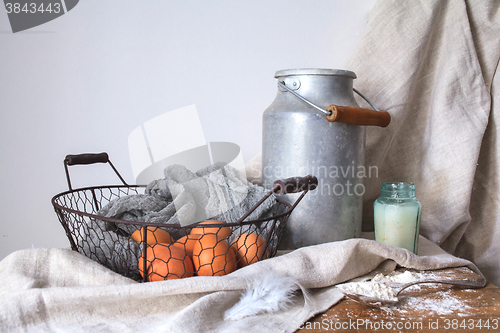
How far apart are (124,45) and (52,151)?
342 millimetres

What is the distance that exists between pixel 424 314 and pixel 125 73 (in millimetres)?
883

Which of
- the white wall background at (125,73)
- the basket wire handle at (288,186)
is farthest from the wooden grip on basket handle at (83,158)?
the basket wire handle at (288,186)

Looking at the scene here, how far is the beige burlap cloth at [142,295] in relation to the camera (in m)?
0.47

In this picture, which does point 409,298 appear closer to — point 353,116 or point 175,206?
point 353,116

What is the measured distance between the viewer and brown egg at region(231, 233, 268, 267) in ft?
2.03

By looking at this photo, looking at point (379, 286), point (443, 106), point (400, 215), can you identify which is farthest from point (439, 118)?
point (379, 286)

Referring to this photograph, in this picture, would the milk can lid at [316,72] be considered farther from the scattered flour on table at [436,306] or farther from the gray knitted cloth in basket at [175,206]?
the scattered flour on table at [436,306]

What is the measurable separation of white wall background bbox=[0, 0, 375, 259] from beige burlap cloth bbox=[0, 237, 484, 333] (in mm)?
511

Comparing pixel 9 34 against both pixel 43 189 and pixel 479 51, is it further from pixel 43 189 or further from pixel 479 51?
pixel 479 51

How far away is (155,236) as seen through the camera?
2.02 ft

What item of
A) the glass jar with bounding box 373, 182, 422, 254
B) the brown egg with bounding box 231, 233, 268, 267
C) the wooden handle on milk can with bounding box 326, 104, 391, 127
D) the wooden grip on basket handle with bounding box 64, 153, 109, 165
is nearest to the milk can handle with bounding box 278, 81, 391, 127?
the wooden handle on milk can with bounding box 326, 104, 391, 127

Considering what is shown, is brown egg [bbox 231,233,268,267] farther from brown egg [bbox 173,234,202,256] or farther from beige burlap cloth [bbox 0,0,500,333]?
beige burlap cloth [bbox 0,0,500,333]

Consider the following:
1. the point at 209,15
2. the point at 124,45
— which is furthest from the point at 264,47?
the point at 124,45

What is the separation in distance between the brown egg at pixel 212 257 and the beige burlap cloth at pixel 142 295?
0.04m
